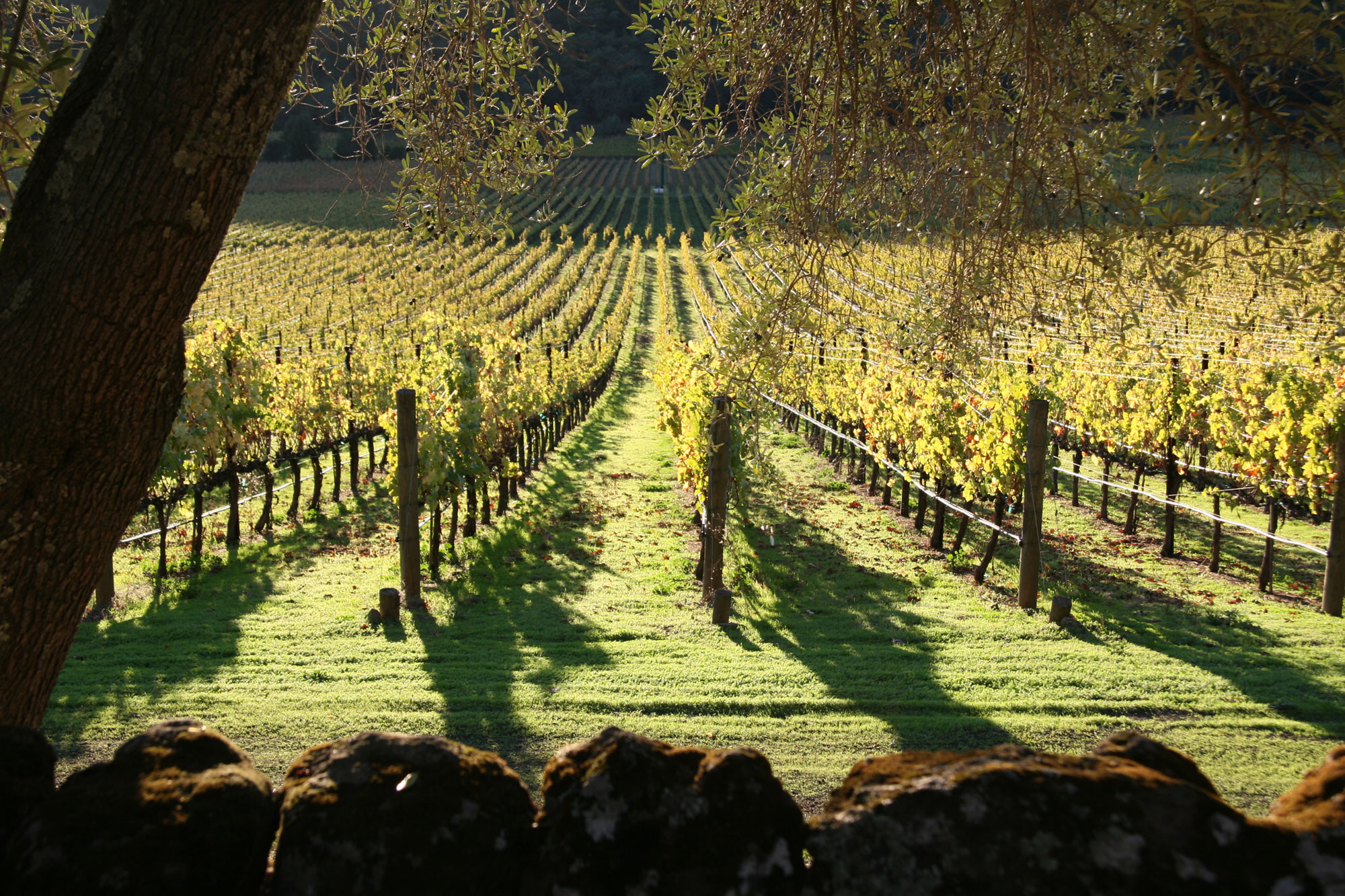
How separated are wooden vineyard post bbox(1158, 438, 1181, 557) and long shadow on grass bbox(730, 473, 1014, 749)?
348 centimetres

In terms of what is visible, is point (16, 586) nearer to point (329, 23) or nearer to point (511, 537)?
point (329, 23)

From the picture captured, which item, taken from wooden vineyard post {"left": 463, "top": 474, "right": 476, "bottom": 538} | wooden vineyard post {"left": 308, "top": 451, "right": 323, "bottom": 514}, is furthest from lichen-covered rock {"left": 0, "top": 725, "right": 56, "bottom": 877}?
wooden vineyard post {"left": 308, "top": 451, "right": 323, "bottom": 514}

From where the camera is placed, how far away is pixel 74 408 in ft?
6.35

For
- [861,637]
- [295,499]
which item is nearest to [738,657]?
[861,637]

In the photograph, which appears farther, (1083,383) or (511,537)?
(1083,383)

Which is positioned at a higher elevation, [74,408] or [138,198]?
[138,198]

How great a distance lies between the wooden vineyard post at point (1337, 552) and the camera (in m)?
7.30

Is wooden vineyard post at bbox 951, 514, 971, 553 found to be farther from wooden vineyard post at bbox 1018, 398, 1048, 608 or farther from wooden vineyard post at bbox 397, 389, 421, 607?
wooden vineyard post at bbox 397, 389, 421, 607

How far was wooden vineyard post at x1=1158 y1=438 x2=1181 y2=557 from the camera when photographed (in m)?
10.3

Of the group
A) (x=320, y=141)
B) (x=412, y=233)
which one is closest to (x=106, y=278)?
(x=412, y=233)

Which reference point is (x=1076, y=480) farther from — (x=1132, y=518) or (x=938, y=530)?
(x=938, y=530)

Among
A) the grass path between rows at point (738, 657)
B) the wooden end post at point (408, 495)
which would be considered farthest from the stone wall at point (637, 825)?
the wooden end post at point (408, 495)

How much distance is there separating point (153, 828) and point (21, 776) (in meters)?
0.38

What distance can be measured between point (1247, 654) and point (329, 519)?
1105 cm
